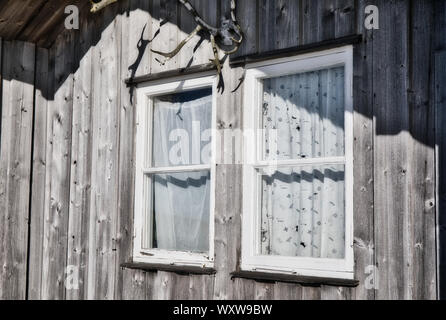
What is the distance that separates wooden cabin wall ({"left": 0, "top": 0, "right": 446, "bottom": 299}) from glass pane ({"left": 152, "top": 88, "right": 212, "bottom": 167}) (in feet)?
0.74

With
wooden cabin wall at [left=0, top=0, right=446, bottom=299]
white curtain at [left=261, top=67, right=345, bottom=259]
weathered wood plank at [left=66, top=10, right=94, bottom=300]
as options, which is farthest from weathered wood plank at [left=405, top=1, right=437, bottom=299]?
weathered wood plank at [left=66, top=10, right=94, bottom=300]

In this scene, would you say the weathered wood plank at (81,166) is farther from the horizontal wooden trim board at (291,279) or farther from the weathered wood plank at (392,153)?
the weathered wood plank at (392,153)

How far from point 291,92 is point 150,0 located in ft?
5.74

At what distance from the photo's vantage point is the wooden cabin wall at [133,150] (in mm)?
4496

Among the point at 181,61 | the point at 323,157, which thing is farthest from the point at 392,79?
the point at 181,61

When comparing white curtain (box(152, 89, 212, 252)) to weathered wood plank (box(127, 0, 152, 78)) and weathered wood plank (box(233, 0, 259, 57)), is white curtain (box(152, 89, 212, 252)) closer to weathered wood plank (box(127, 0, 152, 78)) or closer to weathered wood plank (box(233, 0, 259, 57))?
weathered wood plank (box(127, 0, 152, 78))

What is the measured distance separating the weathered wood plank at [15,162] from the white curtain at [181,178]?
1.52 metres

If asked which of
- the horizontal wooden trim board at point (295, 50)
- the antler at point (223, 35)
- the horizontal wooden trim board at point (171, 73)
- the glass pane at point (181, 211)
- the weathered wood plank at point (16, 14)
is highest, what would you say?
the weathered wood plank at point (16, 14)

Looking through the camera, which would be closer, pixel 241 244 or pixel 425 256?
pixel 425 256

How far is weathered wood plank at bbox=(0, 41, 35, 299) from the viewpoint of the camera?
6.79 meters

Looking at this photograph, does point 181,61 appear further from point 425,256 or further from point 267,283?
point 425,256

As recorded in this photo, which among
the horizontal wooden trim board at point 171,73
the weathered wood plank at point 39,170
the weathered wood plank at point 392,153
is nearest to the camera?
the weathered wood plank at point 392,153

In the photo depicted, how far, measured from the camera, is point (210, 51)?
569 centimetres

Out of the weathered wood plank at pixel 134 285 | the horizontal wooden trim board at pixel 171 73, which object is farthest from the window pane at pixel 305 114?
the weathered wood plank at pixel 134 285
